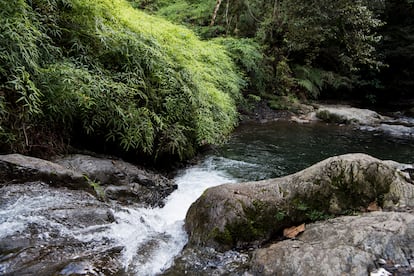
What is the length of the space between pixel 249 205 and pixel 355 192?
3.64ft

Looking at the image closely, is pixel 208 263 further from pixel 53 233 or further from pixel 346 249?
pixel 53 233

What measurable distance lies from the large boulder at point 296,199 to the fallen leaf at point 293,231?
0.05 meters

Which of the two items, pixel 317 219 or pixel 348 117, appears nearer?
pixel 317 219

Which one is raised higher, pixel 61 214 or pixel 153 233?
pixel 61 214

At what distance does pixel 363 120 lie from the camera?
11.1m

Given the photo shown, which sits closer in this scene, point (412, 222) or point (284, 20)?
Result: point (412, 222)

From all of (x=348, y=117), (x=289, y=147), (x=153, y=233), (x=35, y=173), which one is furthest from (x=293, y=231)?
(x=348, y=117)

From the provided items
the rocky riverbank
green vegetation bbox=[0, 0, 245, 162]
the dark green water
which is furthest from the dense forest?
the rocky riverbank

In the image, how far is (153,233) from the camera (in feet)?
11.5

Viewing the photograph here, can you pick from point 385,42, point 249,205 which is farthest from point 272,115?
point 249,205

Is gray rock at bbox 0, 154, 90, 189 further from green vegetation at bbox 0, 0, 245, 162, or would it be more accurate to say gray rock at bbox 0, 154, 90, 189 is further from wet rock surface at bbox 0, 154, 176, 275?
green vegetation at bbox 0, 0, 245, 162

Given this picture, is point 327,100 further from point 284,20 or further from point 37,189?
point 37,189

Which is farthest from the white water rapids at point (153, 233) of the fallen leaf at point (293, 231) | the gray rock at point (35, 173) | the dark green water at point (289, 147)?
the dark green water at point (289, 147)

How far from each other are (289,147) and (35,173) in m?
5.73
